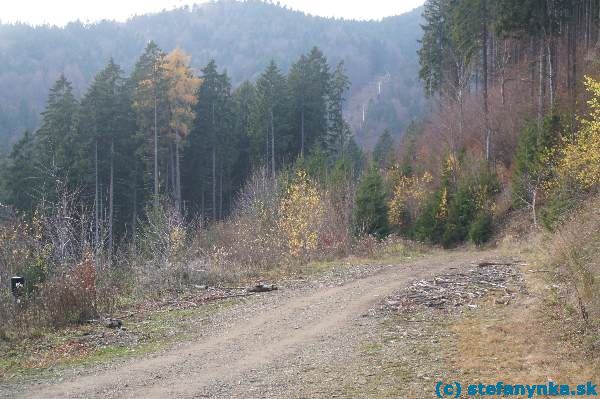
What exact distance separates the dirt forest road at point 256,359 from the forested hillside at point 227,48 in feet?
299

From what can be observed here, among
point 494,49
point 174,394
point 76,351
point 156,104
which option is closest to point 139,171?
point 156,104

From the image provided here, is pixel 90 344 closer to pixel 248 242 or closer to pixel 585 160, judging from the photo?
pixel 248 242

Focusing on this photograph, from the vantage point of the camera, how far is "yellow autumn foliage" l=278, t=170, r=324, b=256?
24422 mm

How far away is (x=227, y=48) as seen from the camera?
154000 mm

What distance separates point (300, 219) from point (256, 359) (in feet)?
51.5

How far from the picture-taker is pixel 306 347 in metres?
10.4

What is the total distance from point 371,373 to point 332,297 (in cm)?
656

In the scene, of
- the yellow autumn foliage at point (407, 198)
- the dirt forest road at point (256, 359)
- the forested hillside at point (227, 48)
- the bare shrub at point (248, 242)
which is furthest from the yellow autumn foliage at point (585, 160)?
the forested hillside at point (227, 48)

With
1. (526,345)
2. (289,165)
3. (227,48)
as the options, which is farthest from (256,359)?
(227,48)

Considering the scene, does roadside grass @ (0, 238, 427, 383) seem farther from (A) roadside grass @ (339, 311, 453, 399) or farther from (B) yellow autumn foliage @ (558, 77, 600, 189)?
(B) yellow autumn foliage @ (558, 77, 600, 189)

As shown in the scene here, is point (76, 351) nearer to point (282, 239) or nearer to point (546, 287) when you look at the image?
point (546, 287)

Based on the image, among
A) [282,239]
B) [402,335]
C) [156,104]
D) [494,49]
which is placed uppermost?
[494,49]

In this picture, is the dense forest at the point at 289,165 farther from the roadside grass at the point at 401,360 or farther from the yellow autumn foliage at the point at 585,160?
the roadside grass at the point at 401,360

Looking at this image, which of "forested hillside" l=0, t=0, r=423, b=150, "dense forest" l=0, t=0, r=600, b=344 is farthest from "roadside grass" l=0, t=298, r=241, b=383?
"forested hillside" l=0, t=0, r=423, b=150
